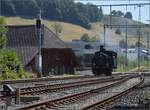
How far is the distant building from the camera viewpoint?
228ft

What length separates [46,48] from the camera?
7138cm

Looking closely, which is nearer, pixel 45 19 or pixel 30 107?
pixel 30 107

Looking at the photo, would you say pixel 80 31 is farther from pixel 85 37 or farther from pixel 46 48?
pixel 46 48

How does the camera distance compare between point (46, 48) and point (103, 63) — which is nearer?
point (103, 63)

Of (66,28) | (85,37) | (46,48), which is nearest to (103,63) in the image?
(46,48)

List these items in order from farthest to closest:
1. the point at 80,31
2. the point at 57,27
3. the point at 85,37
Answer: the point at 80,31 → the point at 85,37 → the point at 57,27

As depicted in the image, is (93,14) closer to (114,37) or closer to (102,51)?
(114,37)

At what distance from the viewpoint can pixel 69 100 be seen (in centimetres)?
2223

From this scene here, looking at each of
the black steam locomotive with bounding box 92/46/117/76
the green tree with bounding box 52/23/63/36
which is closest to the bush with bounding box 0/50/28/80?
the black steam locomotive with bounding box 92/46/117/76

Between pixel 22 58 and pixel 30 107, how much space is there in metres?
49.2

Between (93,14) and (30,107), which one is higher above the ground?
(93,14)

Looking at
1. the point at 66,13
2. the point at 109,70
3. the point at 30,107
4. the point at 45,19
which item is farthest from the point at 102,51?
the point at 45,19

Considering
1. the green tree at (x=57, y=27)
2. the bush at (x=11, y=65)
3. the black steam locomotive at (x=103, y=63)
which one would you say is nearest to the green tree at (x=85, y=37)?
the green tree at (x=57, y=27)

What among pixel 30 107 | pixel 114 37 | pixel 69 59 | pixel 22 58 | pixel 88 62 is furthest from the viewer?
pixel 114 37
